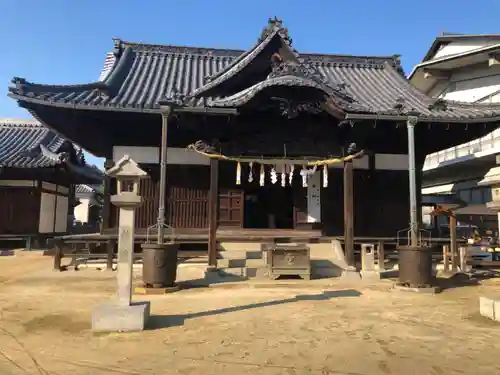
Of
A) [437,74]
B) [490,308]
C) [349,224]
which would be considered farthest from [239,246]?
[437,74]

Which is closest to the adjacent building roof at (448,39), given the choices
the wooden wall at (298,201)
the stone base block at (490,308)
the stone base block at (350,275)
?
the wooden wall at (298,201)

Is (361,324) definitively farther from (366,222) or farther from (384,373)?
(366,222)

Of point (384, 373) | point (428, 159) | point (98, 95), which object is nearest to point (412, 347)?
point (384, 373)

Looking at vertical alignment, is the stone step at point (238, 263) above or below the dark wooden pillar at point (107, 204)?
below

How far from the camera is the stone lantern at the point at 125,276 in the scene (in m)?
5.57

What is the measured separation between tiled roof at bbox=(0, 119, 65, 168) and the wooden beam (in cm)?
2688

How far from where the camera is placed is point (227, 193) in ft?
45.3

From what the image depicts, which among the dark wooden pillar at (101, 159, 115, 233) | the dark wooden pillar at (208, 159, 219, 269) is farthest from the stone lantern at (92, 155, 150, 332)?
the dark wooden pillar at (101, 159, 115, 233)

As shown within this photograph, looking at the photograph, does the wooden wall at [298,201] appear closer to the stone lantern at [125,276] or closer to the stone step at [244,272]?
the stone step at [244,272]

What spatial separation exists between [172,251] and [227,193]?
5.13m

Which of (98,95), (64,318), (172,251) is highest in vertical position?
(98,95)

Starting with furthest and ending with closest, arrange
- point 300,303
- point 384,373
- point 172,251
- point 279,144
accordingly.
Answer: point 279,144 → point 172,251 → point 300,303 → point 384,373

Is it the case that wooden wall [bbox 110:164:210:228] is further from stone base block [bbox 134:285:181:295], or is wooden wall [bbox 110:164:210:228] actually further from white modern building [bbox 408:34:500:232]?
white modern building [bbox 408:34:500:232]

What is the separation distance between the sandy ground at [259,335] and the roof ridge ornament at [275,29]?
30.8 ft
